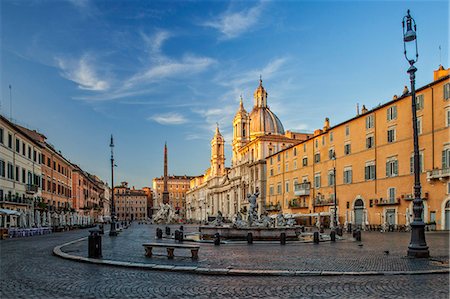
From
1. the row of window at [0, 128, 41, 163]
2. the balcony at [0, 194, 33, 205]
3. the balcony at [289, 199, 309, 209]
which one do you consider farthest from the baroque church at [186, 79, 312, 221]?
the balcony at [0, 194, 33, 205]

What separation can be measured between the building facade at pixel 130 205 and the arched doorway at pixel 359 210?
14312 cm

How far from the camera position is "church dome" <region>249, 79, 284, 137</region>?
106 meters

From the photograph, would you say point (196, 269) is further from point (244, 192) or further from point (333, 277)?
point (244, 192)

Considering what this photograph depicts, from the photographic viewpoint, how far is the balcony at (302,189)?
6235cm

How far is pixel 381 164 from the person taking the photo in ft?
147

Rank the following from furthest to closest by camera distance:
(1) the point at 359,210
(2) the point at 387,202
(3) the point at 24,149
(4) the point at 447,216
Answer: (1) the point at 359,210 → (3) the point at 24,149 → (2) the point at 387,202 → (4) the point at 447,216

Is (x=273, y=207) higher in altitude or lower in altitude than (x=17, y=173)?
lower

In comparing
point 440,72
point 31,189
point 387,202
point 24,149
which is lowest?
point 387,202

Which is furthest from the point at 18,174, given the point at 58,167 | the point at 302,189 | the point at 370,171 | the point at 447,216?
the point at 447,216

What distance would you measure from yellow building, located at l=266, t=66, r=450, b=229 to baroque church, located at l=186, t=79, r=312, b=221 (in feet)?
66.5

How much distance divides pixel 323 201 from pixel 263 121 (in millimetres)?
51915

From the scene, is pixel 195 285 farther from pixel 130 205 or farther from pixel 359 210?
pixel 130 205

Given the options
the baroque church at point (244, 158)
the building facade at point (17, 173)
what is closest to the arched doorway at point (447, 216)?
the building facade at point (17, 173)

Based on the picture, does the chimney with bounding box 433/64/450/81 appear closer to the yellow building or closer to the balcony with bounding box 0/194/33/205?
the yellow building
